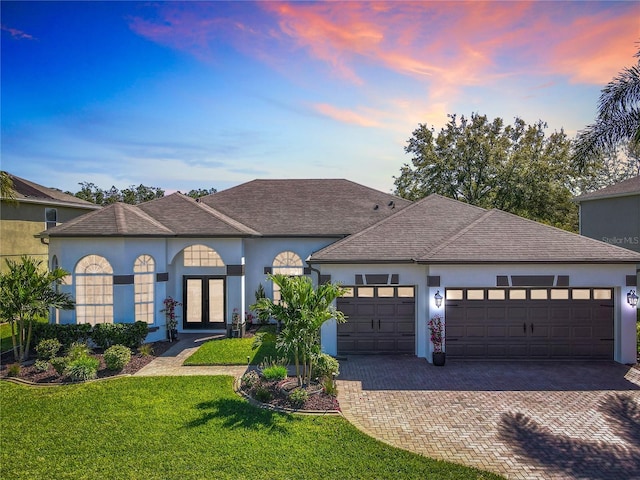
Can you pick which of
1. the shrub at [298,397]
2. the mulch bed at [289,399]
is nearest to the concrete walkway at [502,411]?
the mulch bed at [289,399]

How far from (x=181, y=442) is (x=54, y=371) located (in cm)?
727

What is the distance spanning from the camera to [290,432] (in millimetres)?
8289

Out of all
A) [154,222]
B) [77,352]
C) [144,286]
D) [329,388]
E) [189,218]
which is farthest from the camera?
[189,218]

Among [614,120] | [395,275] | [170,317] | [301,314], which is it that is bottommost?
[170,317]

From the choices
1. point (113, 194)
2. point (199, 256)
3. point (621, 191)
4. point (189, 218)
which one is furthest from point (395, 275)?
point (113, 194)

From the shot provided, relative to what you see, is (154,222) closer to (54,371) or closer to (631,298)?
(54,371)

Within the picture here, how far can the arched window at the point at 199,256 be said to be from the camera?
705 inches

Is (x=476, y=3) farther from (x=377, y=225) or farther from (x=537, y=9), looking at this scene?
(x=377, y=225)

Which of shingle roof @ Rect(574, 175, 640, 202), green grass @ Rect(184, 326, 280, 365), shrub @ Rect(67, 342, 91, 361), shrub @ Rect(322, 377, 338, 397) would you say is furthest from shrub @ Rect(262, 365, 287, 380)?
shingle roof @ Rect(574, 175, 640, 202)

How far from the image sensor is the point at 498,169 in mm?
32281

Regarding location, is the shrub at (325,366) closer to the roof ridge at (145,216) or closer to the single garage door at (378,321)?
the single garage door at (378,321)

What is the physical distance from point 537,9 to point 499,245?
8.04 metres

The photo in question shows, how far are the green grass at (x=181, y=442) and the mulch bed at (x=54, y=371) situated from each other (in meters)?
1.18

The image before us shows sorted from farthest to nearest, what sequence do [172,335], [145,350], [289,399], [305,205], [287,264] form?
1. [305,205]
2. [287,264]
3. [172,335]
4. [145,350]
5. [289,399]
